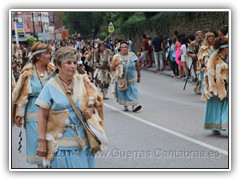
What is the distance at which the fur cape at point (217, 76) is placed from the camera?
9.69m

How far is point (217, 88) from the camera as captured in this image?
389 inches

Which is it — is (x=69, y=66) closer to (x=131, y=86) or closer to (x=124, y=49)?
(x=124, y=49)

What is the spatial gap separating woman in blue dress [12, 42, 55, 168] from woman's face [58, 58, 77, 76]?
1602 millimetres

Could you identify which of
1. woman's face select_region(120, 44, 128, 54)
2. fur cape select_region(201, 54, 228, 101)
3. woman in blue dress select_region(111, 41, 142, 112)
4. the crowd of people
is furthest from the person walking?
fur cape select_region(201, 54, 228, 101)

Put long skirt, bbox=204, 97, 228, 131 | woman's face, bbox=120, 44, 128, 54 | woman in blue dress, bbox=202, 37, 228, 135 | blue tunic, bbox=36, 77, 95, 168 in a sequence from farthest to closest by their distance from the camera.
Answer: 1. woman's face, bbox=120, 44, 128, 54
2. long skirt, bbox=204, 97, 228, 131
3. woman in blue dress, bbox=202, 37, 228, 135
4. blue tunic, bbox=36, 77, 95, 168

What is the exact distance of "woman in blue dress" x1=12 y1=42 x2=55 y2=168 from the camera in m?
7.57

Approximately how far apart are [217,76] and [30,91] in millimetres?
3537

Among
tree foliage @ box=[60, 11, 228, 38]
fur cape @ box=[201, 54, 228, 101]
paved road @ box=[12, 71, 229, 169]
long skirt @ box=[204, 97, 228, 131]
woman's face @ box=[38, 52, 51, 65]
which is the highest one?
tree foliage @ box=[60, 11, 228, 38]

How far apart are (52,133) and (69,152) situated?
0.26m

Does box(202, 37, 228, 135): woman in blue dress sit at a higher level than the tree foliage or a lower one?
lower

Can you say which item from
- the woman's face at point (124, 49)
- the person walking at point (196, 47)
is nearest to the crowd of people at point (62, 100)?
the woman's face at point (124, 49)

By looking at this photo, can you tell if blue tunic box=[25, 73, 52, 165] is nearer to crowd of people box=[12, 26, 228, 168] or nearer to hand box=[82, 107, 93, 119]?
crowd of people box=[12, 26, 228, 168]
